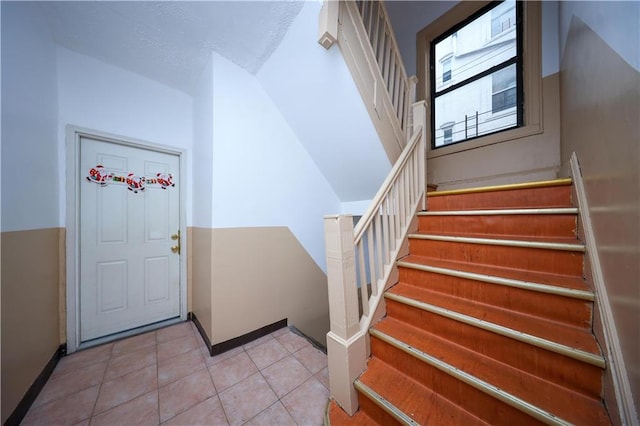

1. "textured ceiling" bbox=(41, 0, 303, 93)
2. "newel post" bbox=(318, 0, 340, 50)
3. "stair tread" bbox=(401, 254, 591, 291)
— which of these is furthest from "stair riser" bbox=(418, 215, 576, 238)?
"textured ceiling" bbox=(41, 0, 303, 93)

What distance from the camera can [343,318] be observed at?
1169 mm

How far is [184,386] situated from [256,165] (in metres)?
1.76

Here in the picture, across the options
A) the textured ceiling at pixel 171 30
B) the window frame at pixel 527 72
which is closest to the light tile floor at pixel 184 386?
the textured ceiling at pixel 171 30

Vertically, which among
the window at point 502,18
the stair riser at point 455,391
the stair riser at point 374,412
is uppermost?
the window at point 502,18

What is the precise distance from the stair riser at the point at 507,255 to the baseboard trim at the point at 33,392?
8.41 ft

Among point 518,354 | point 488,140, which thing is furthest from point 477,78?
point 518,354

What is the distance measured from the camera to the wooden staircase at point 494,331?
84 cm

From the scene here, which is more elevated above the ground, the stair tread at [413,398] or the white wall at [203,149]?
the white wall at [203,149]

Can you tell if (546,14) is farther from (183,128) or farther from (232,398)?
(232,398)

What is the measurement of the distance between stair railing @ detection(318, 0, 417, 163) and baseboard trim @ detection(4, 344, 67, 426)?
2828 mm

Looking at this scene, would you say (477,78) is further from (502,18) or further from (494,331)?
(494,331)

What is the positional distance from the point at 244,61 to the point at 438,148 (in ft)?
8.38

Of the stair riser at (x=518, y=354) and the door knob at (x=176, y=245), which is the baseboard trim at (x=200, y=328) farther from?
the stair riser at (x=518, y=354)

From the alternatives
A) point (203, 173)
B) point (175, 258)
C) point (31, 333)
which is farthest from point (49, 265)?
point (203, 173)
